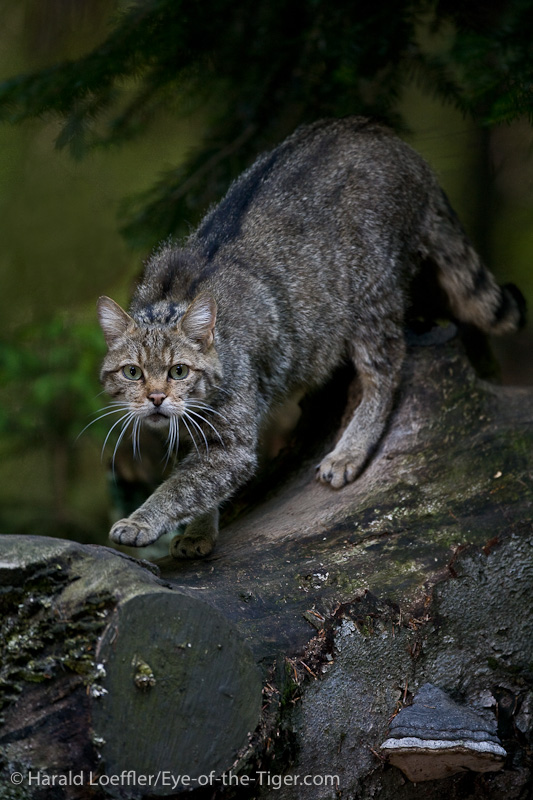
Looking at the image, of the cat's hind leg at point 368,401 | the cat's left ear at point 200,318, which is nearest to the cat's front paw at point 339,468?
the cat's hind leg at point 368,401

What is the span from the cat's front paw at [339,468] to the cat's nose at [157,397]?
2.92 ft

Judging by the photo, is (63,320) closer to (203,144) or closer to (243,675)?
(203,144)

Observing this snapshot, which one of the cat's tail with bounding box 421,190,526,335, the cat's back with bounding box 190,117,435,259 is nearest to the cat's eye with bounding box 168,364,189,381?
the cat's back with bounding box 190,117,435,259

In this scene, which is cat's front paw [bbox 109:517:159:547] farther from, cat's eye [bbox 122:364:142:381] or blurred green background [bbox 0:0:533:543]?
blurred green background [bbox 0:0:533:543]

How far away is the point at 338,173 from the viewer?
12.9ft

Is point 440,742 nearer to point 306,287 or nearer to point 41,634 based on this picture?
point 41,634

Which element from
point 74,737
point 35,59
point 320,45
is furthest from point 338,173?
point 35,59

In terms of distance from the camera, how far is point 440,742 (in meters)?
2.25

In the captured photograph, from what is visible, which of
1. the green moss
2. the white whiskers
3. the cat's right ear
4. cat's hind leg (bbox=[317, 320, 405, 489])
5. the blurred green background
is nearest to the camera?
the green moss

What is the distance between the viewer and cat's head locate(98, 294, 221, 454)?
3166mm

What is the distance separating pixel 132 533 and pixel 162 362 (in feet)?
2.30

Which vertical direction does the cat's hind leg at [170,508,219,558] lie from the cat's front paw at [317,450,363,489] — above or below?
below

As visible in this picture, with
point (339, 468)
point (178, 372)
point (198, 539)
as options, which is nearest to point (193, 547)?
point (198, 539)

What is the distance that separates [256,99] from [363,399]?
1744mm
